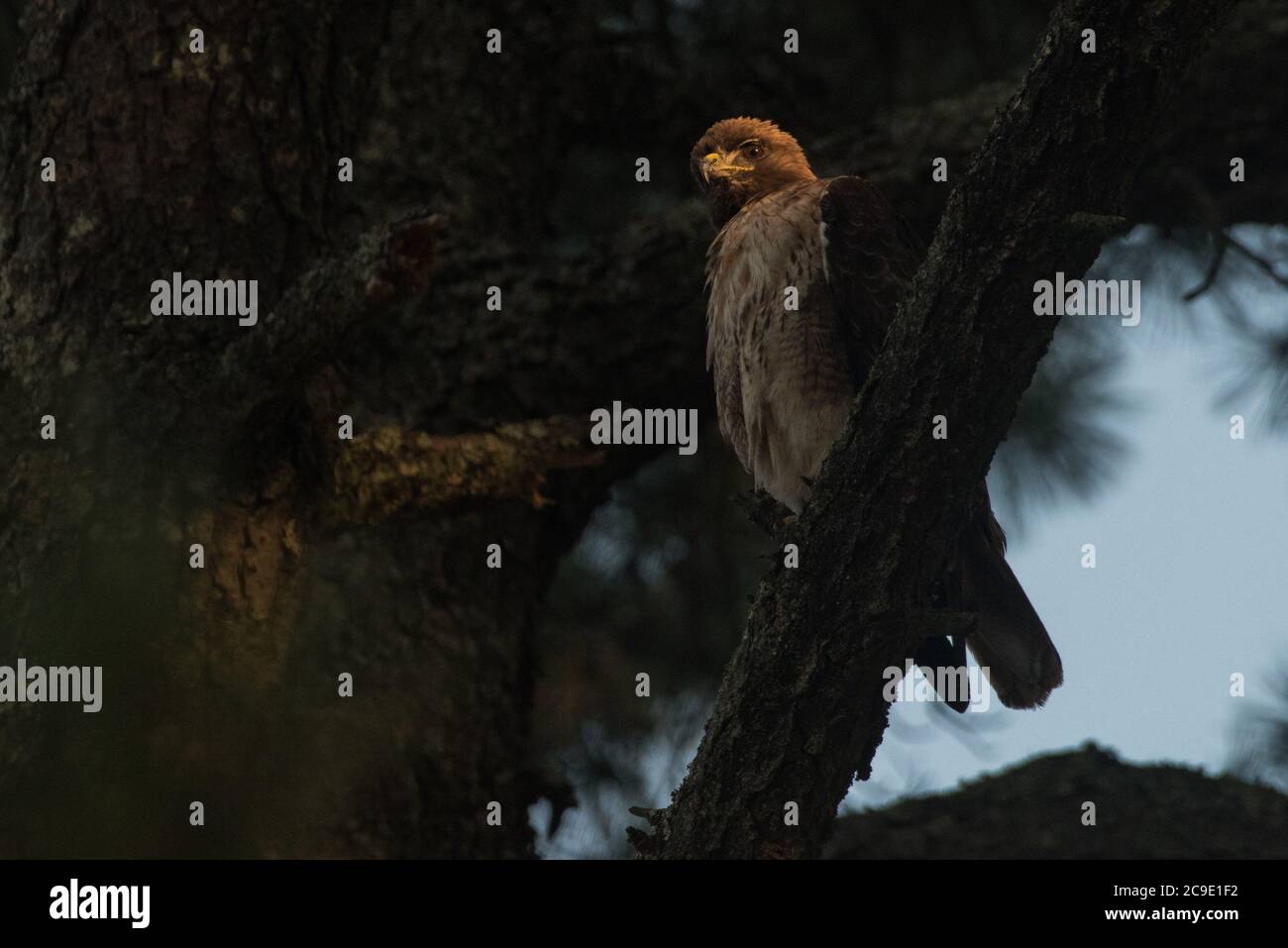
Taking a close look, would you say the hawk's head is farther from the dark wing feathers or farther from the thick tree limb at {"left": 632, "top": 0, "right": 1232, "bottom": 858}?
the thick tree limb at {"left": 632, "top": 0, "right": 1232, "bottom": 858}

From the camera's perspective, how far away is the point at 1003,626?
3457 millimetres

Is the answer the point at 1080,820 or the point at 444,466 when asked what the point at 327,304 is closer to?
the point at 444,466

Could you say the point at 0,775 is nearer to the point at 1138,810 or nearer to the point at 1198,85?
the point at 1138,810

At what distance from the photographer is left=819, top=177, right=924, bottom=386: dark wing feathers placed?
3605 mm

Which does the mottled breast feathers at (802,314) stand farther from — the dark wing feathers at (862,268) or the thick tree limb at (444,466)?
the thick tree limb at (444,466)

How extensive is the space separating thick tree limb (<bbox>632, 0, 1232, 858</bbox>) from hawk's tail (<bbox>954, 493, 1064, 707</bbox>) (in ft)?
2.39

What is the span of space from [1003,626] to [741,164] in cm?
171

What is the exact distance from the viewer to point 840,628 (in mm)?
2680

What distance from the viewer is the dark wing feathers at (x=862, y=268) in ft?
11.8

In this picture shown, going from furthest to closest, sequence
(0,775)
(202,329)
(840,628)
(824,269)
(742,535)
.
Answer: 1. (742,535)
2. (824,269)
3. (202,329)
4. (840,628)
5. (0,775)

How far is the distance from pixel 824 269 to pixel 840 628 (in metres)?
1.30

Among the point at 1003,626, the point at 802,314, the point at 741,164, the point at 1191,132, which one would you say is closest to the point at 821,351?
the point at 802,314
